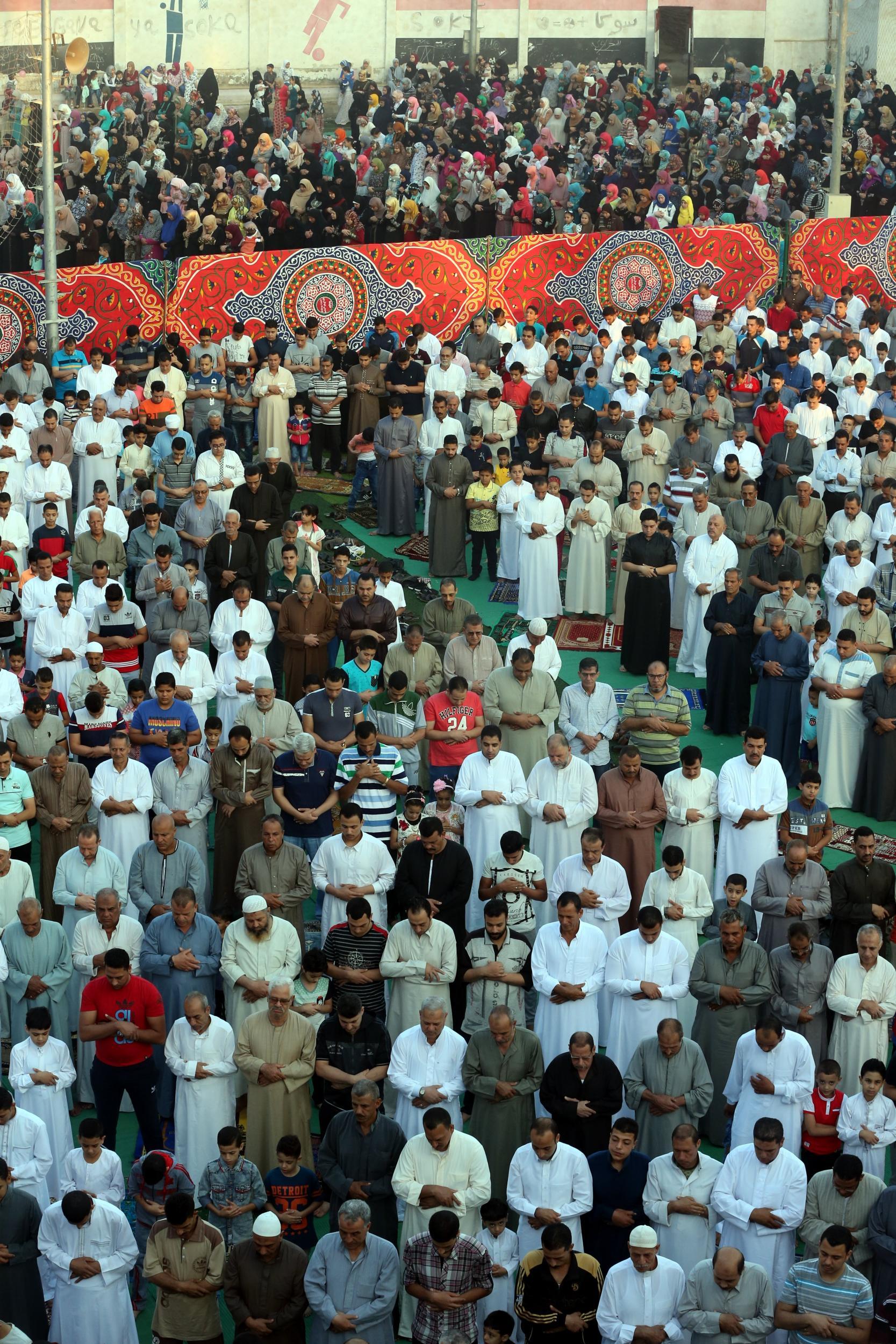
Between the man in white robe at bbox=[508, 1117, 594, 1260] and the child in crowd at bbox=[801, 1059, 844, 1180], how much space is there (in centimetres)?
140

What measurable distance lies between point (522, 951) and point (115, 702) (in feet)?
13.7

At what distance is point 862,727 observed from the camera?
1634cm

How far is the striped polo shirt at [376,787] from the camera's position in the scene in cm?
1392

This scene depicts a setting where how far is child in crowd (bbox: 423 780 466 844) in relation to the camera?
1370 centimetres

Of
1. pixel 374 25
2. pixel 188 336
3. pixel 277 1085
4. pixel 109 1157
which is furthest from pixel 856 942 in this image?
pixel 374 25

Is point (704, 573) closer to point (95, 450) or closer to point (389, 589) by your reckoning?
point (389, 589)

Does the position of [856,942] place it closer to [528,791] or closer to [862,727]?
[528,791]

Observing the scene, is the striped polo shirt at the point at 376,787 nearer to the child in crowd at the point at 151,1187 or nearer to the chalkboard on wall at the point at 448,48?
the child in crowd at the point at 151,1187

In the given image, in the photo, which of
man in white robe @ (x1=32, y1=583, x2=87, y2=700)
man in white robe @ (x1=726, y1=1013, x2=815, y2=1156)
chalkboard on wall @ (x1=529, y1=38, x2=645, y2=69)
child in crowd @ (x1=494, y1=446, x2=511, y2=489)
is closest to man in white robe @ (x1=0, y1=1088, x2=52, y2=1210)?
man in white robe @ (x1=726, y1=1013, x2=815, y2=1156)

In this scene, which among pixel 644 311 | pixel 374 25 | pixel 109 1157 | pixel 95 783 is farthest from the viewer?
pixel 374 25

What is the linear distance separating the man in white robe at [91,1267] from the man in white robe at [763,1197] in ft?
9.89

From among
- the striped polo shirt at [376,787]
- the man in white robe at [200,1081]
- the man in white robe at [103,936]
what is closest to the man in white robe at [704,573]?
the striped polo shirt at [376,787]

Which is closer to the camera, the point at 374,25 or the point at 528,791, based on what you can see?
the point at 528,791

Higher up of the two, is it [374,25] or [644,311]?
[374,25]
